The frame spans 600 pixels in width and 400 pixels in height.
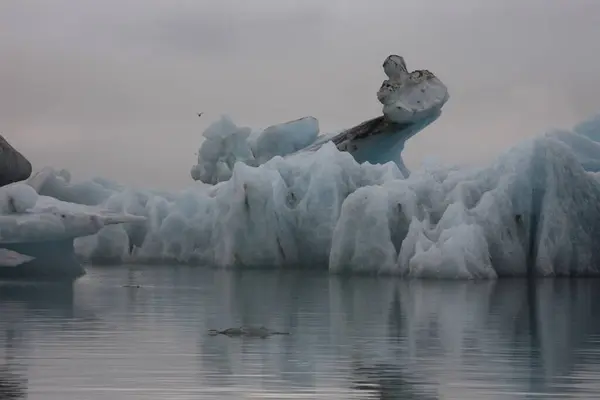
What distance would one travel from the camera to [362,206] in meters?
34.4

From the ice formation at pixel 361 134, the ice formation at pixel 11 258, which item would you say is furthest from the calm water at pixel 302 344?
the ice formation at pixel 361 134

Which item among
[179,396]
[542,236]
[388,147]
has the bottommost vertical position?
[179,396]

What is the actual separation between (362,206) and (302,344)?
19.7 metres

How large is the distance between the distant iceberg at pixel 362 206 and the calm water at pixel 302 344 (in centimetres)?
519

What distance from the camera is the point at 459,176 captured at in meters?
35.6

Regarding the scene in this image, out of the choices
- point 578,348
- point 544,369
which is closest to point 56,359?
point 544,369

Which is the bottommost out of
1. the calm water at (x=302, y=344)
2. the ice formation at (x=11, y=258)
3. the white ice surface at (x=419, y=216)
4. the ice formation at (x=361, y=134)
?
the calm water at (x=302, y=344)

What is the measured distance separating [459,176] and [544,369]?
23.3m

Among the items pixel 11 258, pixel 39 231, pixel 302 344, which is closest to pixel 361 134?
pixel 11 258

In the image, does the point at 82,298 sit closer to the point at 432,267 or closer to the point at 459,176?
the point at 432,267

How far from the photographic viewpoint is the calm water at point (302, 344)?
10836 mm

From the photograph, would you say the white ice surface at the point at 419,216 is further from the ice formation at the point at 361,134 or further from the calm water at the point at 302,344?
the calm water at the point at 302,344

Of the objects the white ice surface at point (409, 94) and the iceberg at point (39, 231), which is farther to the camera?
the white ice surface at point (409, 94)

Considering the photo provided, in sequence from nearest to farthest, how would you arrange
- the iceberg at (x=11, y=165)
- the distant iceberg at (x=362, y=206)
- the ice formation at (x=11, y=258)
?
the iceberg at (x=11, y=165)
the ice formation at (x=11, y=258)
the distant iceberg at (x=362, y=206)
